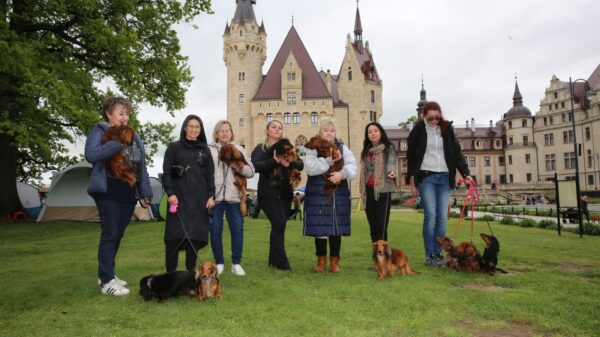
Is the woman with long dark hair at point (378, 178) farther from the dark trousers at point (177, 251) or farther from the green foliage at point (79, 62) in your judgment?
the green foliage at point (79, 62)

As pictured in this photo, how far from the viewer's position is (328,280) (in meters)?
5.04

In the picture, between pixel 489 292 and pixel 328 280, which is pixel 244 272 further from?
pixel 489 292

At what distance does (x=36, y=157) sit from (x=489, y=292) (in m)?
24.5

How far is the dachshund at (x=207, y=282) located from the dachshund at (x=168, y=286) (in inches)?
3.0

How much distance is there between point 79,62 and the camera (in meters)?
16.0

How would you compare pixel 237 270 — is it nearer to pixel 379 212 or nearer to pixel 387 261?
Result: pixel 387 261

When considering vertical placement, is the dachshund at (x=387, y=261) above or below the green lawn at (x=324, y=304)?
above

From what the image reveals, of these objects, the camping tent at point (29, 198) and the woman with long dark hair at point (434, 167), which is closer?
the woman with long dark hair at point (434, 167)

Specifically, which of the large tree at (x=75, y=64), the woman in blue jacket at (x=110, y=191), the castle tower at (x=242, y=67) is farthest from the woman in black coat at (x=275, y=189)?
the castle tower at (x=242, y=67)

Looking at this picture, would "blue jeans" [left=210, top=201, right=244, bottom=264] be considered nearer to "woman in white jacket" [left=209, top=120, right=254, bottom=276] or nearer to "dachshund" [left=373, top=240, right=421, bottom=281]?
"woman in white jacket" [left=209, top=120, right=254, bottom=276]

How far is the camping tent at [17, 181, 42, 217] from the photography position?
78.8 ft

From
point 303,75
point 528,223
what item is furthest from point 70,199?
point 303,75

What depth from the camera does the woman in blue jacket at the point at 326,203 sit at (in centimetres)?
545

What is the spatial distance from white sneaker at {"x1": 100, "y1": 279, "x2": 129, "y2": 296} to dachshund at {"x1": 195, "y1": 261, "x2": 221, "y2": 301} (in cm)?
88
